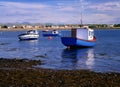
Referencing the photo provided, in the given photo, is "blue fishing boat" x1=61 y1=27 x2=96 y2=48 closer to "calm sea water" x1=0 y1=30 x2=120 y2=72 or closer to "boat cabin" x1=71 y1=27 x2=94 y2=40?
"boat cabin" x1=71 y1=27 x2=94 y2=40

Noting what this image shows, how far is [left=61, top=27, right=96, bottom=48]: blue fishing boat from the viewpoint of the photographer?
57062 mm

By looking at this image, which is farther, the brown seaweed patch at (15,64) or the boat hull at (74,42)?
the boat hull at (74,42)

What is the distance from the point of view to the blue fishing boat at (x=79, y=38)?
57062mm

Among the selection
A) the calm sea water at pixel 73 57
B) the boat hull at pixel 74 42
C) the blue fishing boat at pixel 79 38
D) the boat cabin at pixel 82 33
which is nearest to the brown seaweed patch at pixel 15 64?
the calm sea water at pixel 73 57

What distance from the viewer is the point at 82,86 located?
60.8ft

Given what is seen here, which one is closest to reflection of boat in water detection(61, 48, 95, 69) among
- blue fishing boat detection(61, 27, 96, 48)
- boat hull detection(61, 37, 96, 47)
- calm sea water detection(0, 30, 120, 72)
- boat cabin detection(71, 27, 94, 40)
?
calm sea water detection(0, 30, 120, 72)

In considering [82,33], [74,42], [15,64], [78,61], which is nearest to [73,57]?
[78,61]

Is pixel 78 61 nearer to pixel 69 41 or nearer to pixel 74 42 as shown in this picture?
pixel 74 42

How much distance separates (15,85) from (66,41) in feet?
131

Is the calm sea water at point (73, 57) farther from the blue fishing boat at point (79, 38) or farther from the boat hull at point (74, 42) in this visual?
the blue fishing boat at point (79, 38)

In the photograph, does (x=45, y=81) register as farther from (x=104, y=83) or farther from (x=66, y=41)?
(x=66, y=41)

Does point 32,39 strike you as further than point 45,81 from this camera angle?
Yes

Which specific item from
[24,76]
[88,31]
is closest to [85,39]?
[88,31]

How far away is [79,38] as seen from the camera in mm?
57344
